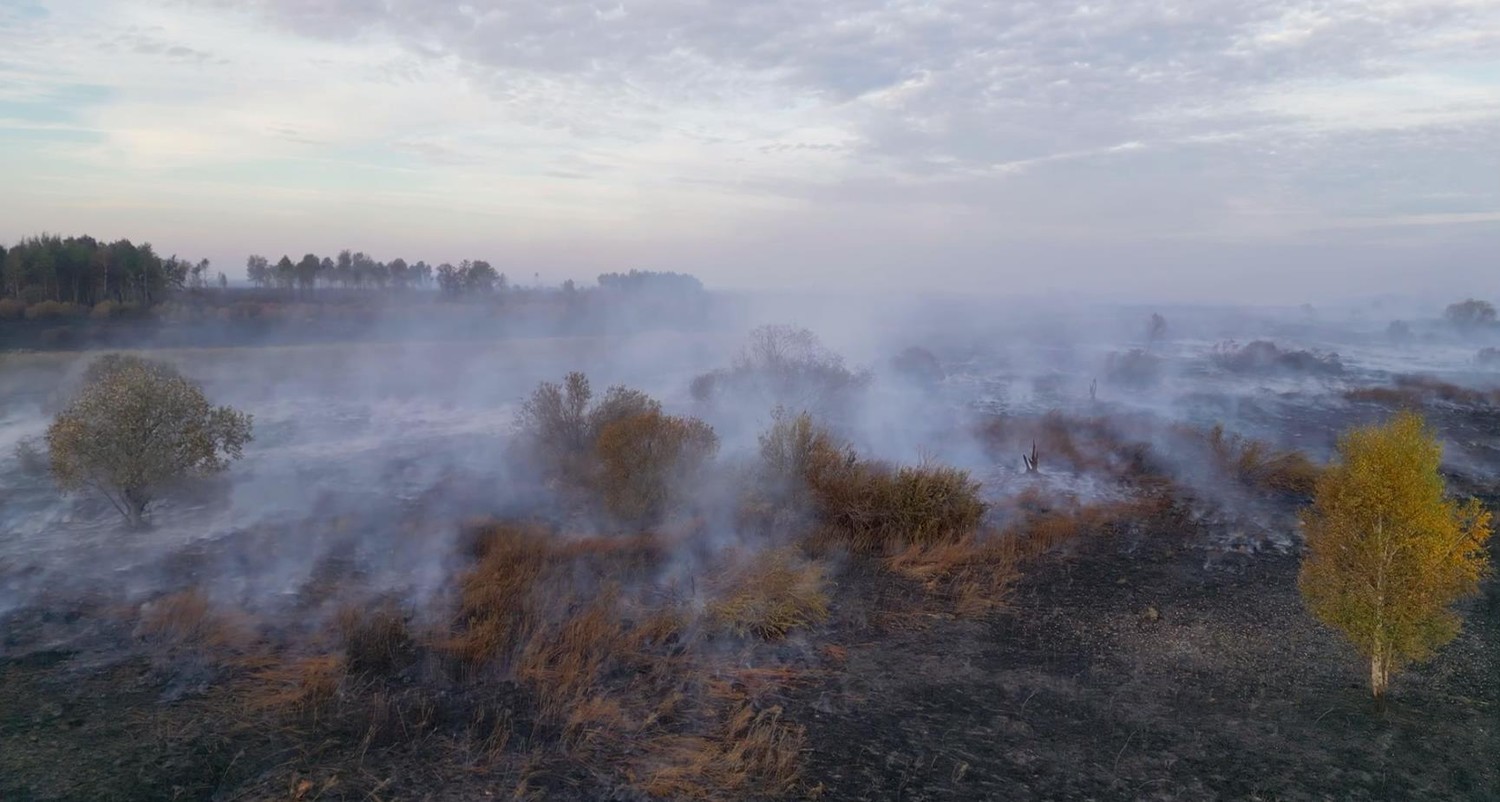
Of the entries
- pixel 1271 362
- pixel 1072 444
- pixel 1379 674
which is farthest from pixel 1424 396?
pixel 1379 674

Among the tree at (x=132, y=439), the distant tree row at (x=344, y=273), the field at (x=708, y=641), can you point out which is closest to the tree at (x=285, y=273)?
the distant tree row at (x=344, y=273)

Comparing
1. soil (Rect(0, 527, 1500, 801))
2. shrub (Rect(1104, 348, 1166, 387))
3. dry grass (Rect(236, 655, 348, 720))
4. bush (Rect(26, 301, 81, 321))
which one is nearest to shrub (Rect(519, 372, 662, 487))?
soil (Rect(0, 527, 1500, 801))

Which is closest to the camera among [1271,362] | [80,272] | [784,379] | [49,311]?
[784,379]

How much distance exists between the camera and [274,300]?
4969 centimetres

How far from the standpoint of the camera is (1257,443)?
59.6 feet

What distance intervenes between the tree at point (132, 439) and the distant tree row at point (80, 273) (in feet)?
90.0

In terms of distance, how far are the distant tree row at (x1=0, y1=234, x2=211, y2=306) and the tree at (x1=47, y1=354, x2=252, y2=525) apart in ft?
90.0

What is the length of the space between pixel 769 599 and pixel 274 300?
49.6 metres

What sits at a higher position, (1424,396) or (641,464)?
(1424,396)

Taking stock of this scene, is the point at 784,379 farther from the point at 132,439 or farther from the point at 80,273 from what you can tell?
the point at 80,273

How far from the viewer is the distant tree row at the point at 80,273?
110ft

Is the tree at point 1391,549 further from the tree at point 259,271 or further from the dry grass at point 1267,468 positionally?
the tree at point 259,271

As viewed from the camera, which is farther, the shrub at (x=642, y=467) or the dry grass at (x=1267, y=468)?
the dry grass at (x=1267, y=468)

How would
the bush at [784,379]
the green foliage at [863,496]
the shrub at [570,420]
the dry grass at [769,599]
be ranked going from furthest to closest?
the bush at [784,379] → the shrub at [570,420] → the green foliage at [863,496] → the dry grass at [769,599]
